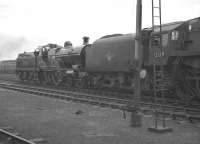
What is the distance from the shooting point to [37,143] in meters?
8.00

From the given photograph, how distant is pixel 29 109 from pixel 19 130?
4401 mm

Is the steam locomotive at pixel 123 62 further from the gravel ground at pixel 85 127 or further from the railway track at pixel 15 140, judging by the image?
the railway track at pixel 15 140

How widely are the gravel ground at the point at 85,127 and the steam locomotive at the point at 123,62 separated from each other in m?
1.98

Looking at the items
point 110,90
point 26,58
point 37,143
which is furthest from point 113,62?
point 26,58

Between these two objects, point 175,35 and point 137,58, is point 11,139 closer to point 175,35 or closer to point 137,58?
point 137,58

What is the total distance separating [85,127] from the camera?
10.0 meters

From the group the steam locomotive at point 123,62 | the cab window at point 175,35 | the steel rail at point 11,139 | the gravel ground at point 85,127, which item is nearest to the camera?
the steel rail at point 11,139

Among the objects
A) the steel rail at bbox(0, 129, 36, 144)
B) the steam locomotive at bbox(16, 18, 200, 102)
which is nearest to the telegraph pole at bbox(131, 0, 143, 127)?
the steam locomotive at bbox(16, 18, 200, 102)

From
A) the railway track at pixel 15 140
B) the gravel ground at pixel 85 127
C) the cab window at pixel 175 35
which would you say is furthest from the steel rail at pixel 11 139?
the cab window at pixel 175 35

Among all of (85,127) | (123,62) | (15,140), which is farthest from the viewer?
(123,62)

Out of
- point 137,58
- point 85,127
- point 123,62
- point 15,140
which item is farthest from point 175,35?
point 15,140

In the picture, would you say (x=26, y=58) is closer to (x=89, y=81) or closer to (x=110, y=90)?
(x=89, y=81)

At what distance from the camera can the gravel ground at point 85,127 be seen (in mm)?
8383

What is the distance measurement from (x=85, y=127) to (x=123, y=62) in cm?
875
